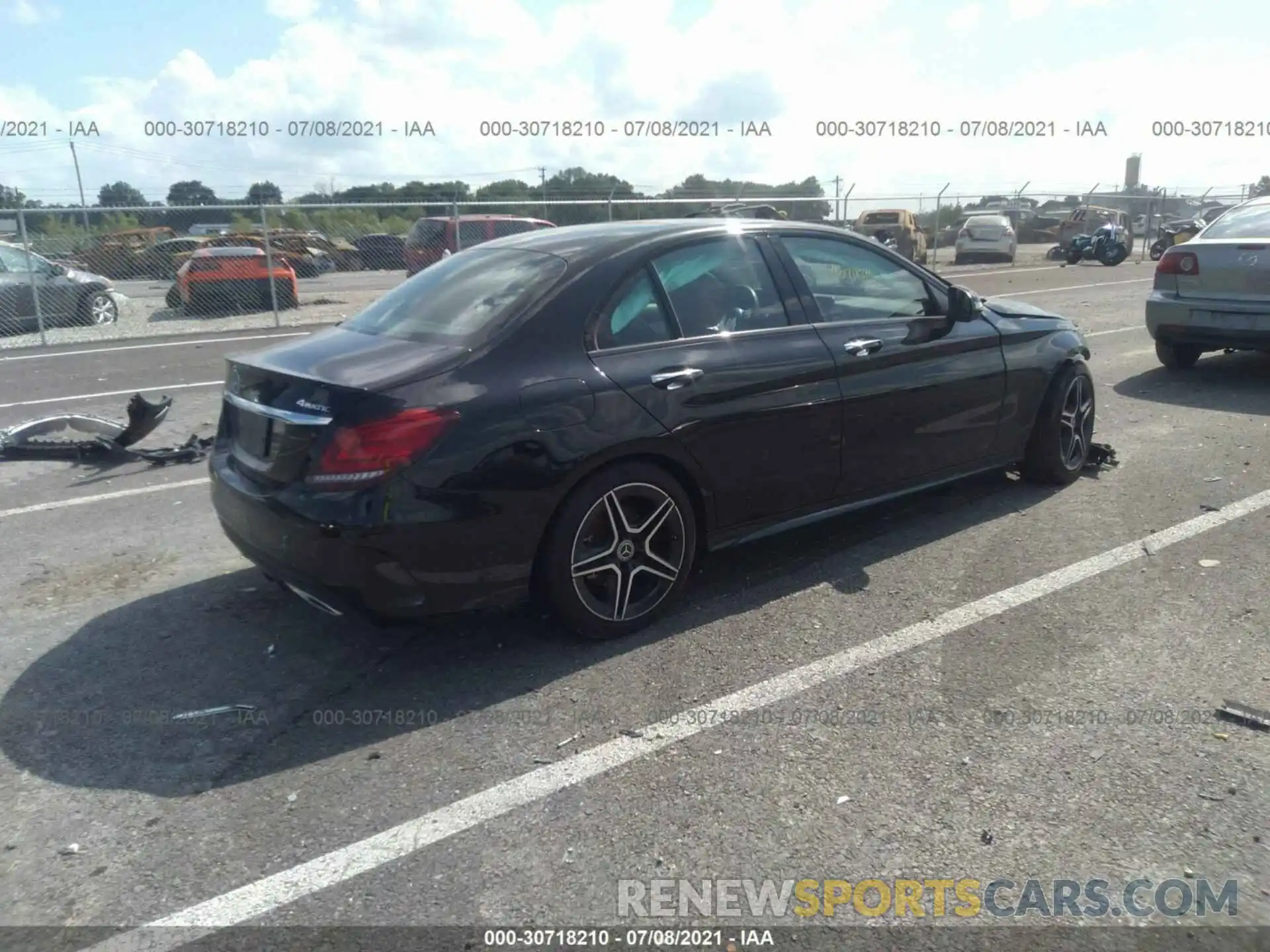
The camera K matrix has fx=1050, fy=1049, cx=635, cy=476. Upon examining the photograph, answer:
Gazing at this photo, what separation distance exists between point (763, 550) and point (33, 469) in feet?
16.2

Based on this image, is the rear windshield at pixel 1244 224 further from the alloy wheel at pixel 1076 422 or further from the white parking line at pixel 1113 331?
the alloy wheel at pixel 1076 422

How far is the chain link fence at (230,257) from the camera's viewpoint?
14.7 meters

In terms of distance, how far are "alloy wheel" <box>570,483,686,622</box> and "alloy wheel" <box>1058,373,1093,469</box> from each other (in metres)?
2.87

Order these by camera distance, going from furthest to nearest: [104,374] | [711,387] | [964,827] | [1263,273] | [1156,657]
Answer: [104,374] → [1263,273] → [711,387] → [1156,657] → [964,827]

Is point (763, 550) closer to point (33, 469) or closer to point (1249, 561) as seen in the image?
point (1249, 561)

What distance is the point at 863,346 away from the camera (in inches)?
191

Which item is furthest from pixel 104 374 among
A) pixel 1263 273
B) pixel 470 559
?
pixel 1263 273

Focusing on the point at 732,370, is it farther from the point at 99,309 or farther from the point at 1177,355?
the point at 99,309

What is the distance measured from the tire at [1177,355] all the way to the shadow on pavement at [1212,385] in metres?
0.08

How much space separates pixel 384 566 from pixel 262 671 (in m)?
0.79

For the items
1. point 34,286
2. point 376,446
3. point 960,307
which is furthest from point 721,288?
point 34,286

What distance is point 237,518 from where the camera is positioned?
4023 mm

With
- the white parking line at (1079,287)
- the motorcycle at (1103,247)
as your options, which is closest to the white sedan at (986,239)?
the motorcycle at (1103,247)

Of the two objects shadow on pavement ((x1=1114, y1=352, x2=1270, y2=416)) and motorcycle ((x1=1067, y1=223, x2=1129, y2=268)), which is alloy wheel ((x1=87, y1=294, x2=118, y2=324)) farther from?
motorcycle ((x1=1067, y1=223, x2=1129, y2=268))
